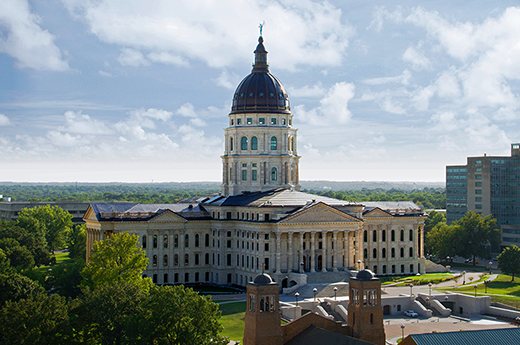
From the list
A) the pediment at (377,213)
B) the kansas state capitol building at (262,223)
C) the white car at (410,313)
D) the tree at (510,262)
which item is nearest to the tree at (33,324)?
the kansas state capitol building at (262,223)

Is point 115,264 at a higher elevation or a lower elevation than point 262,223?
lower

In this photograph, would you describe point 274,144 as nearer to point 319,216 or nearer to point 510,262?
point 319,216

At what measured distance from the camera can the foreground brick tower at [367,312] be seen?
6744cm

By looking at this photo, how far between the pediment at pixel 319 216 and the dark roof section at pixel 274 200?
277 cm

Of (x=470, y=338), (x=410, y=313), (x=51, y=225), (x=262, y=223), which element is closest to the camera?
(x=470, y=338)

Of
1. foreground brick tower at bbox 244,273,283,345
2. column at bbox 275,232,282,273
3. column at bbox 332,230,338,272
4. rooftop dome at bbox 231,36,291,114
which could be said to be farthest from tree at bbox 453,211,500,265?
foreground brick tower at bbox 244,273,283,345

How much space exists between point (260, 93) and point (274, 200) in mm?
28095

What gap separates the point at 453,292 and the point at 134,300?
214 feet

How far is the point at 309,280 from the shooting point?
129m

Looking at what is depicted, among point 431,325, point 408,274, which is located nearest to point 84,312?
point 431,325

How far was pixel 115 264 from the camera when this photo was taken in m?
102

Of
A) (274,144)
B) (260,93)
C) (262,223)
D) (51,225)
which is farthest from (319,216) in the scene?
(51,225)

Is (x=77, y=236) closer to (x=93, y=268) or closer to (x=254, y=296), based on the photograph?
(x=93, y=268)

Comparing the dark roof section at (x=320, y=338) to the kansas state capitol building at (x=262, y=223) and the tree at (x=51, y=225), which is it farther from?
the tree at (x=51, y=225)
